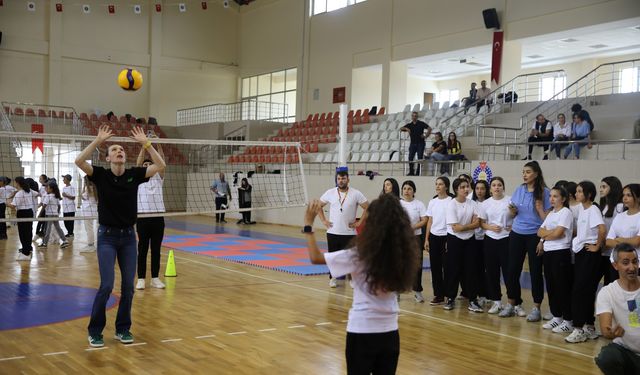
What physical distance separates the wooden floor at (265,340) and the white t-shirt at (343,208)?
0.93 m

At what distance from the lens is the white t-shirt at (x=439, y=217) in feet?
26.6

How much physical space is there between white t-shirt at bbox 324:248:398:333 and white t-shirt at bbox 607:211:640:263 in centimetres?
398

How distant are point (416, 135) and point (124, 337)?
12199 millimetres

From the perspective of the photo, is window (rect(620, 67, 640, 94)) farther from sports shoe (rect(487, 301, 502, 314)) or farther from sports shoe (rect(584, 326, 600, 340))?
sports shoe (rect(584, 326, 600, 340))

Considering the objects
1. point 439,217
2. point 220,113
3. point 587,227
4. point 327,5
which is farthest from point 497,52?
point 220,113

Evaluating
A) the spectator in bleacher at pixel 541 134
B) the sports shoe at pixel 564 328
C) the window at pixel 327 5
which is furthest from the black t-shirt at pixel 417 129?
the window at pixel 327 5

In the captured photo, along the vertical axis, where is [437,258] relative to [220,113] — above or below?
below

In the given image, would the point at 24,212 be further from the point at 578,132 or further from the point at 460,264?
the point at 578,132

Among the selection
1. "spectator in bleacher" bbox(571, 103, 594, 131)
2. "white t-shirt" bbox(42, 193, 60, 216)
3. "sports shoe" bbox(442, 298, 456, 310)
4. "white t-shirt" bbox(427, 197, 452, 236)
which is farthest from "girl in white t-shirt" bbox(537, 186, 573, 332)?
"white t-shirt" bbox(42, 193, 60, 216)

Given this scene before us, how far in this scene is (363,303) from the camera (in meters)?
3.23

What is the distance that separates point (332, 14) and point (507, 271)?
20.4 metres

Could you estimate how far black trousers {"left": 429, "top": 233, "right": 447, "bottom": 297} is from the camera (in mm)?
8234

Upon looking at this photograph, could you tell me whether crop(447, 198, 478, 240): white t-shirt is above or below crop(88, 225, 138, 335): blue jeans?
above

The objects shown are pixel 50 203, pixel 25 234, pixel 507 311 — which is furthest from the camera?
pixel 50 203
